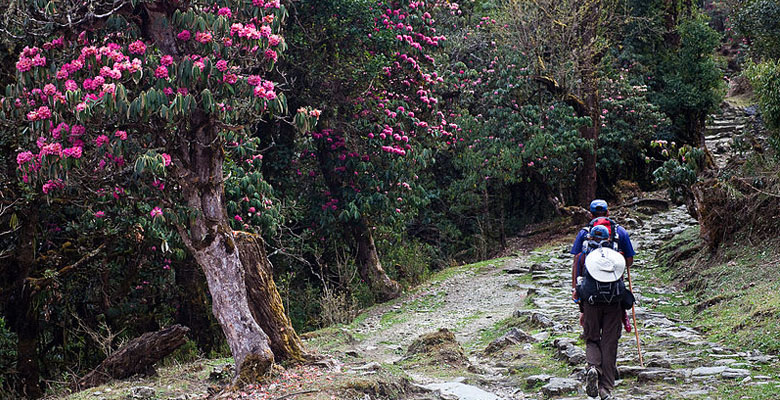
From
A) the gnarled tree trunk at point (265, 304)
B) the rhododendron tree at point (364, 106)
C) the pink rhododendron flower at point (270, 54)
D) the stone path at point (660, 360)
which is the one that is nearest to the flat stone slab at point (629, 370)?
the stone path at point (660, 360)

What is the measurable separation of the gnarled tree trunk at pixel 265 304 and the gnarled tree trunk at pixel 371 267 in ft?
22.4

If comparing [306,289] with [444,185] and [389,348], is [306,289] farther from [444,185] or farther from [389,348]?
[444,185]

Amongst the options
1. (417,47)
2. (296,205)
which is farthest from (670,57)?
(296,205)

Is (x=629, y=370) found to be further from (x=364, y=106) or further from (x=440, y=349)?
(x=364, y=106)

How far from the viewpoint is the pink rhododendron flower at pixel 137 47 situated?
6645 millimetres

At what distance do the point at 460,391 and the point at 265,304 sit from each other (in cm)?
226

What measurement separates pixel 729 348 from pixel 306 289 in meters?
8.73

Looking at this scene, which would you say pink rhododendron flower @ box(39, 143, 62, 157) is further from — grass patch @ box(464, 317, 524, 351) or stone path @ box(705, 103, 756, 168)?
stone path @ box(705, 103, 756, 168)

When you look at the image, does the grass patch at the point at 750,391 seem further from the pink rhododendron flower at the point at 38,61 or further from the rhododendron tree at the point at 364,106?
the rhododendron tree at the point at 364,106

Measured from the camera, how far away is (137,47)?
6.66 m

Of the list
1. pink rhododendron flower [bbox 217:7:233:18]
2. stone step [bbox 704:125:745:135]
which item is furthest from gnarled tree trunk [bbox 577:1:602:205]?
pink rhododendron flower [bbox 217:7:233:18]

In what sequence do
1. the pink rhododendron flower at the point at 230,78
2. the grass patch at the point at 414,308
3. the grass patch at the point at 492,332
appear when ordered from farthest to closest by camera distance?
the grass patch at the point at 414,308
the grass patch at the point at 492,332
the pink rhododendron flower at the point at 230,78

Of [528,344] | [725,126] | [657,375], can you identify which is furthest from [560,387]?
[725,126]

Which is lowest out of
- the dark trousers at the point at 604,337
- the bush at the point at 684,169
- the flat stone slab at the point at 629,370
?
the flat stone slab at the point at 629,370
